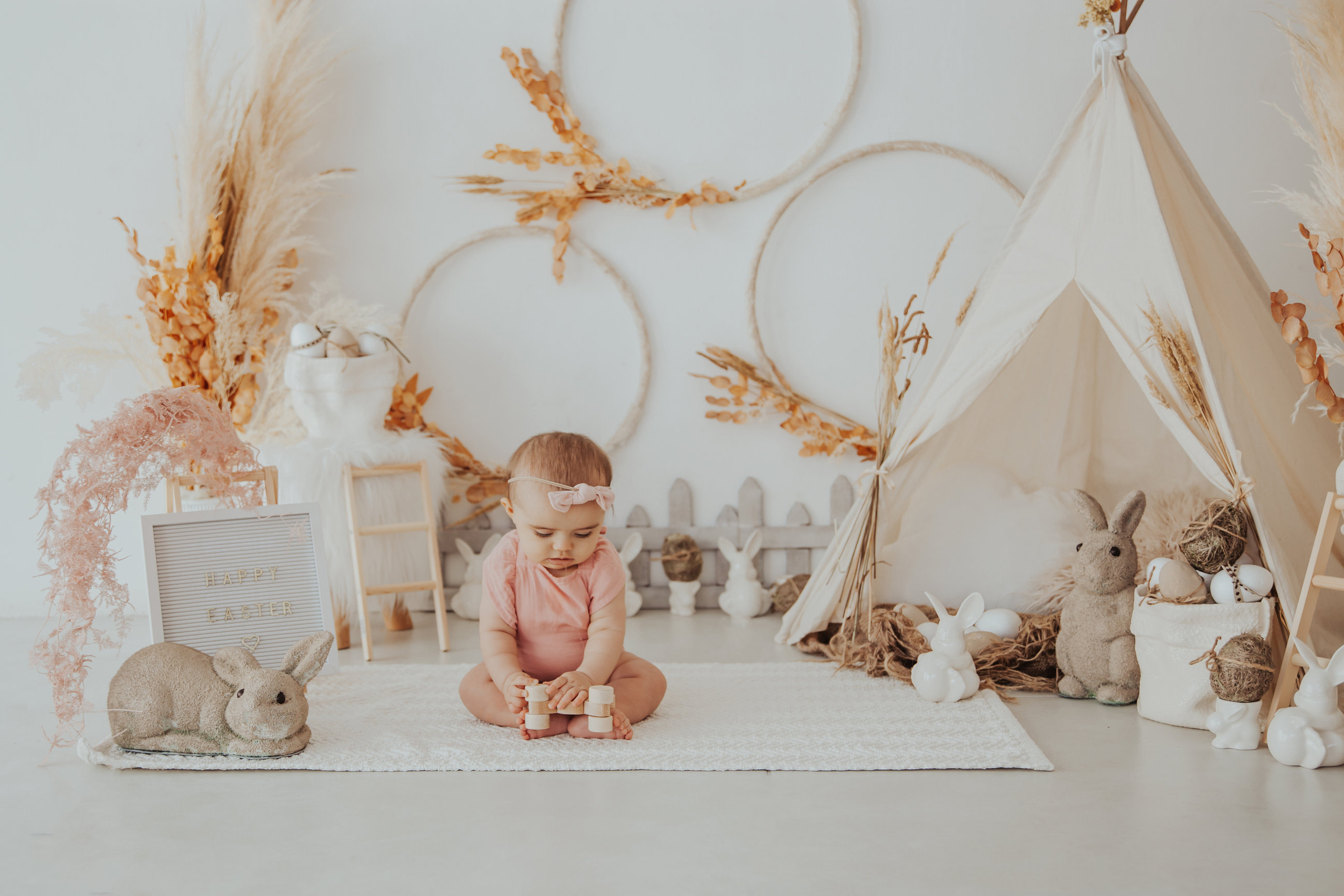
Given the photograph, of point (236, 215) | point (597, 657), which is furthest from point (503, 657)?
point (236, 215)

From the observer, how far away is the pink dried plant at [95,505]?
6.64ft

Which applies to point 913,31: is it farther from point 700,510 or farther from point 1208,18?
point 700,510

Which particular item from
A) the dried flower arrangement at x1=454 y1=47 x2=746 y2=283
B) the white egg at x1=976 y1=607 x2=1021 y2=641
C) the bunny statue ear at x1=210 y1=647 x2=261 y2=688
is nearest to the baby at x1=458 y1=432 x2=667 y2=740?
the bunny statue ear at x1=210 y1=647 x2=261 y2=688

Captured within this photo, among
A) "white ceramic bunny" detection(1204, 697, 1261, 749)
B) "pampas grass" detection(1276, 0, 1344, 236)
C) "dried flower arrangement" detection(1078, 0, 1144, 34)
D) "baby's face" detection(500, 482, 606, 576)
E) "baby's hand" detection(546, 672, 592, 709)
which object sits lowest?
"white ceramic bunny" detection(1204, 697, 1261, 749)

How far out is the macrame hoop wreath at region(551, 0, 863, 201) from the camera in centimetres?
344

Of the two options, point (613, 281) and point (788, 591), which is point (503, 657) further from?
point (613, 281)

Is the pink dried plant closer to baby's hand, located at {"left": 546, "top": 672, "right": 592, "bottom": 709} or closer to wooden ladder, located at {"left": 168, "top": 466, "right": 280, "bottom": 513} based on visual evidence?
wooden ladder, located at {"left": 168, "top": 466, "right": 280, "bottom": 513}

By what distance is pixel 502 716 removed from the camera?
2.22 m

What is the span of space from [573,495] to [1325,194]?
6.90ft

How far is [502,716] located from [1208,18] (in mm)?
3170

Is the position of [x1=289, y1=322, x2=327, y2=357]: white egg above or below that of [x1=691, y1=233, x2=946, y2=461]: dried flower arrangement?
above

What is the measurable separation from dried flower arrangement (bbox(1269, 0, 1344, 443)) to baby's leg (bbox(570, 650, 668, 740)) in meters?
1.65

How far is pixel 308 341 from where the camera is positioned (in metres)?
3.09

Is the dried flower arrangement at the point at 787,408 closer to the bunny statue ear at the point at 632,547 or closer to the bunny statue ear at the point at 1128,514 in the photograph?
the bunny statue ear at the point at 632,547
